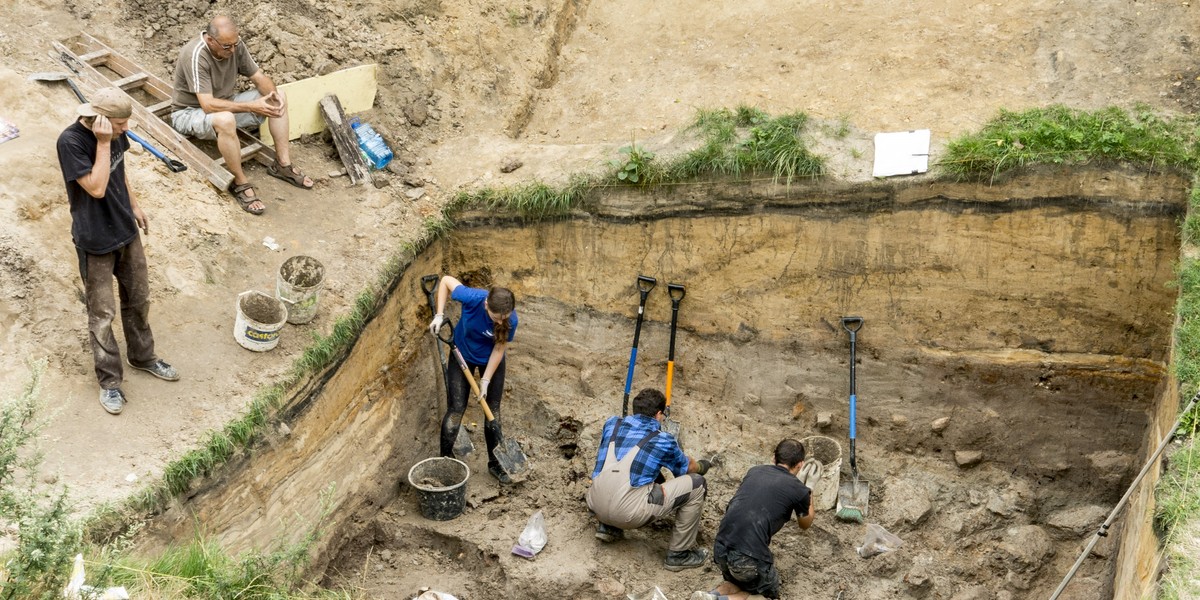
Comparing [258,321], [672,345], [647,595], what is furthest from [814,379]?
[258,321]

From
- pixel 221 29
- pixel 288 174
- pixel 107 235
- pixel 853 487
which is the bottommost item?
pixel 853 487

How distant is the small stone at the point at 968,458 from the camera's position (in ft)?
23.9

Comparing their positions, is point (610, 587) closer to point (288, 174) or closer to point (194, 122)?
point (288, 174)

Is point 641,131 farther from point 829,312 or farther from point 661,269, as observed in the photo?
point 829,312

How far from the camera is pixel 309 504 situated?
21.6 ft

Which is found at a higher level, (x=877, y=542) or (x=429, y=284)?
(x=429, y=284)

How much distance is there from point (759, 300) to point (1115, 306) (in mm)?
2262

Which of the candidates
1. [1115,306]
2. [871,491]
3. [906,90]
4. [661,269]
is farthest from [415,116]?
[1115,306]

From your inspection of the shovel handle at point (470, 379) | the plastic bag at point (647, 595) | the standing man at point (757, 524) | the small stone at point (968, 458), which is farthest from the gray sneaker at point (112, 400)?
the small stone at point (968, 458)

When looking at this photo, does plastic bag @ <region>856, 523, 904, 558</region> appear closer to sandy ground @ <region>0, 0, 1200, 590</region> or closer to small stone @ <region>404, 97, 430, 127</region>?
sandy ground @ <region>0, 0, 1200, 590</region>

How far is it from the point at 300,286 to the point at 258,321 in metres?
0.33

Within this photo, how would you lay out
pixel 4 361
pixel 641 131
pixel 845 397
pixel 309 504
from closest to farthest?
pixel 4 361
pixel 309 504
pixel 845 397
pixel 641 131

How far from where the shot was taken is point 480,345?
7129mm

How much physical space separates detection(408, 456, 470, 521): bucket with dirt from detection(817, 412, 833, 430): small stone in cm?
240
